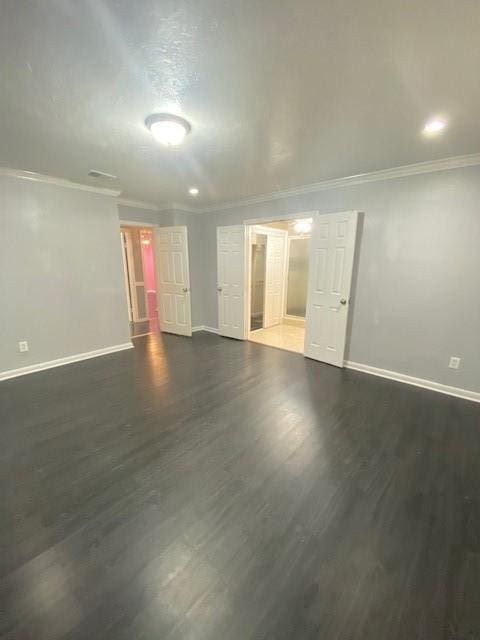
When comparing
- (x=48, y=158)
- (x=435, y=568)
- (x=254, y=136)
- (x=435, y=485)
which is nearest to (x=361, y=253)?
(x=254, y=136)

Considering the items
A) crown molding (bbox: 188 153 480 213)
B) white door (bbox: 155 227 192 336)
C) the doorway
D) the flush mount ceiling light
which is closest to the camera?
the flush mount ceiling light

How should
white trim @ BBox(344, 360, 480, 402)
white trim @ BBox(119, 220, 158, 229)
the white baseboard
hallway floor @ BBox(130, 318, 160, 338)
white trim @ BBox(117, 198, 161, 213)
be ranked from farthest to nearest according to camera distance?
the white baseboard < hallway floor @ BBox(130, 318, 160, 338) < white trim @ BBox(119, 220, 158, 229) < white trim @ BBox(117, 198, 161, 213) < white trim @ BBox(344, 360, 480, 402)

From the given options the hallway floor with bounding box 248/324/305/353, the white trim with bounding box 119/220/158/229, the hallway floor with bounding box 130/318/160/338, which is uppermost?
the white trim with bounding box 119/220/158/229

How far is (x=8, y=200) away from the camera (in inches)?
124

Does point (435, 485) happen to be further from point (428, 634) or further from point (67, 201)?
point (67, 201)

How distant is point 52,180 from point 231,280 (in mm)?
3009

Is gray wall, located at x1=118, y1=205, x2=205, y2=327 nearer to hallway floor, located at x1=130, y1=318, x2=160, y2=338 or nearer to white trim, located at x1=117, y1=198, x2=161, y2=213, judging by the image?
white trim, located at x1=117, y1=198, x2=161, y2=213

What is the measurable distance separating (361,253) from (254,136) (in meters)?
2.04

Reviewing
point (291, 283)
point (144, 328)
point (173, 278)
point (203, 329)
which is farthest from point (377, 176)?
point (144, 328)

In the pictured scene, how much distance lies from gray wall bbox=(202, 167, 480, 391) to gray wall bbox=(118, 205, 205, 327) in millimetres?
2537

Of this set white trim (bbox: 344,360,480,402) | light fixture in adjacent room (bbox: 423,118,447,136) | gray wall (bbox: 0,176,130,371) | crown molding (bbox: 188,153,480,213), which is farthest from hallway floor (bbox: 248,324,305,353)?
light fixture in adjacent room (bbox: 423,118,447,136)

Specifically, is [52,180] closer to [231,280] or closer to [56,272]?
[56,272]

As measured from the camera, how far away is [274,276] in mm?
5906

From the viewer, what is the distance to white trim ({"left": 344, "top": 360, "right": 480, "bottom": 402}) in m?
2.92
